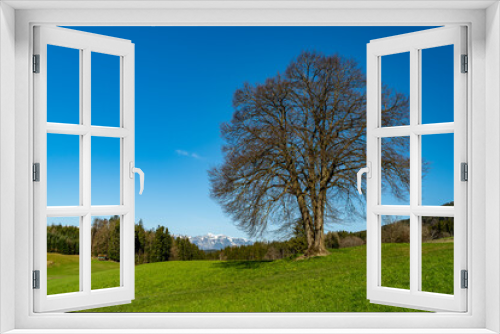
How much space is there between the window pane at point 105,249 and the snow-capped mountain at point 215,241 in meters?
1.97

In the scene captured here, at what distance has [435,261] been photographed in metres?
6.75

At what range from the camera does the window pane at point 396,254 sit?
7297mm

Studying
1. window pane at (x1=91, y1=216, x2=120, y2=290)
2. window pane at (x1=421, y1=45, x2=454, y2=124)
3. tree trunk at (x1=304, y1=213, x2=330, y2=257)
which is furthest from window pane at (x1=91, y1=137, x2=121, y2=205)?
tree trunk at (x1=304, y1=213, x2=330, y2=257)

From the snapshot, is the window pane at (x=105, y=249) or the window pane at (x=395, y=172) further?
the window pane at (x=105, y=249)

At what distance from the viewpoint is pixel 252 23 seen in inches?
90.7

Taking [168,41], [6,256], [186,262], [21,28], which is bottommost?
[186,262]

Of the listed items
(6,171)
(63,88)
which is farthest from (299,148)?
(6,171)

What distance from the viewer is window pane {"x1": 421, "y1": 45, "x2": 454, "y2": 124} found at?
2948 mm

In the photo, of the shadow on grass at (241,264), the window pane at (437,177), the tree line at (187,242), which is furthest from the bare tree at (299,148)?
the window pane at (437,177)

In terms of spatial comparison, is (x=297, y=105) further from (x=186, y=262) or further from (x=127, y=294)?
(x=127, y=294)

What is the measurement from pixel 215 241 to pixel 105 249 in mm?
2551

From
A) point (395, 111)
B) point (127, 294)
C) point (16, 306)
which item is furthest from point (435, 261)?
point (16, 306)

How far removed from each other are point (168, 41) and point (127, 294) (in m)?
8.54

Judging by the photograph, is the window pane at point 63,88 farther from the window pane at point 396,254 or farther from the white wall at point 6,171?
the window pane at point 396,254
